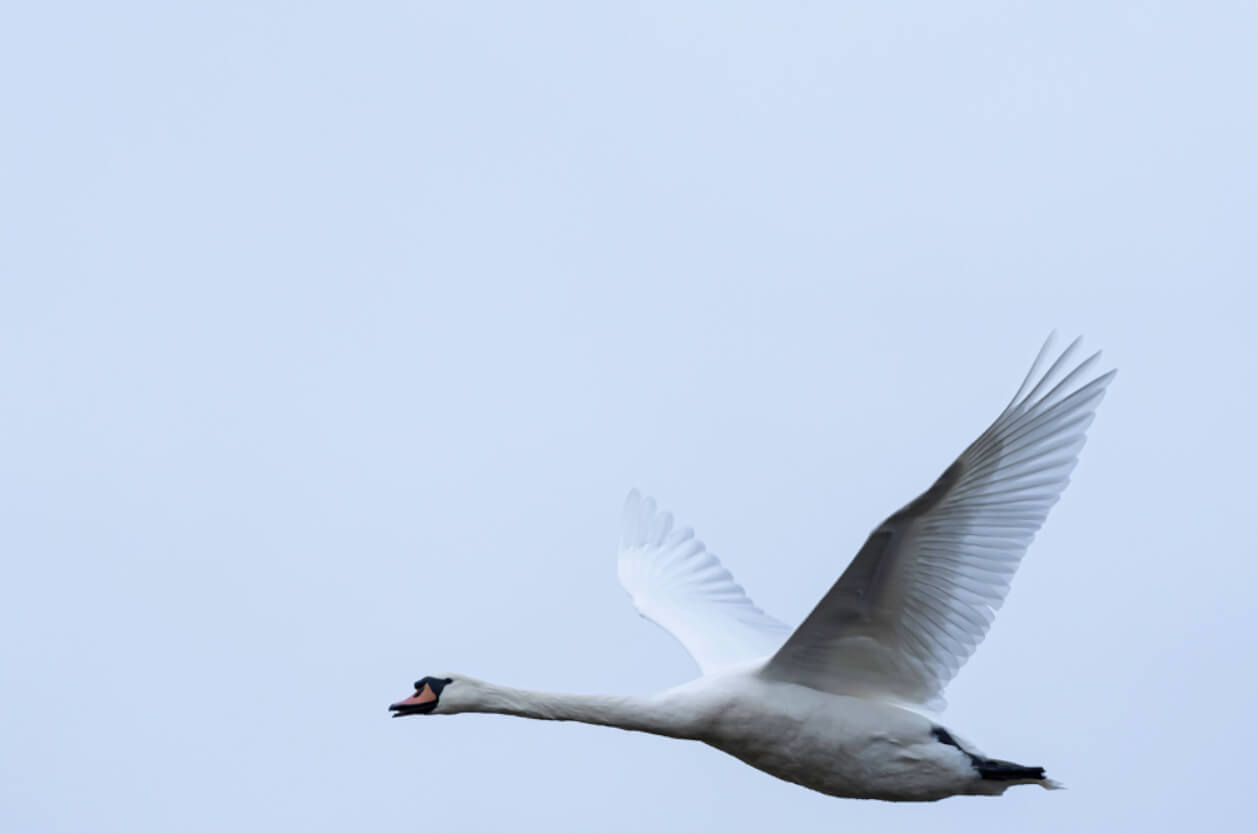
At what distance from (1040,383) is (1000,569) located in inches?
47.5

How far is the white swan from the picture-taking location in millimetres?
14109

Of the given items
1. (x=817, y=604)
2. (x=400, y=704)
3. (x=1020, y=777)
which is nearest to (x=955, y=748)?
(x=1020, y=777)

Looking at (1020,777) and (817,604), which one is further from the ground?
(817,604)

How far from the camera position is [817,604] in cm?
1439

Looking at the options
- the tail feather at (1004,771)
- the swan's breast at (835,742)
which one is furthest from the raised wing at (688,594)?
the tail feather at (1004,771)

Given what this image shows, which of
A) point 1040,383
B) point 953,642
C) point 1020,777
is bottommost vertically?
point 1020,777

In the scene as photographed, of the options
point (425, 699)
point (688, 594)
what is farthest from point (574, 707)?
point (688, 594)

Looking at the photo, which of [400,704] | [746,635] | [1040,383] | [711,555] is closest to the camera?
[1040,383]

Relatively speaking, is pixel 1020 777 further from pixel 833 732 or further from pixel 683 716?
pixel 683 716

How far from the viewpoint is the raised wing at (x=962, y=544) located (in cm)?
1405

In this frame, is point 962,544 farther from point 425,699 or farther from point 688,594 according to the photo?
point 688,594

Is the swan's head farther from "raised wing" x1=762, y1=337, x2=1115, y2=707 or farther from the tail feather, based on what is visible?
the tail feather

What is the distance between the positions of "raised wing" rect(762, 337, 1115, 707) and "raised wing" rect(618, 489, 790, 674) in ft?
6.46

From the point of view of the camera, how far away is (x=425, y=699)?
598 inches
